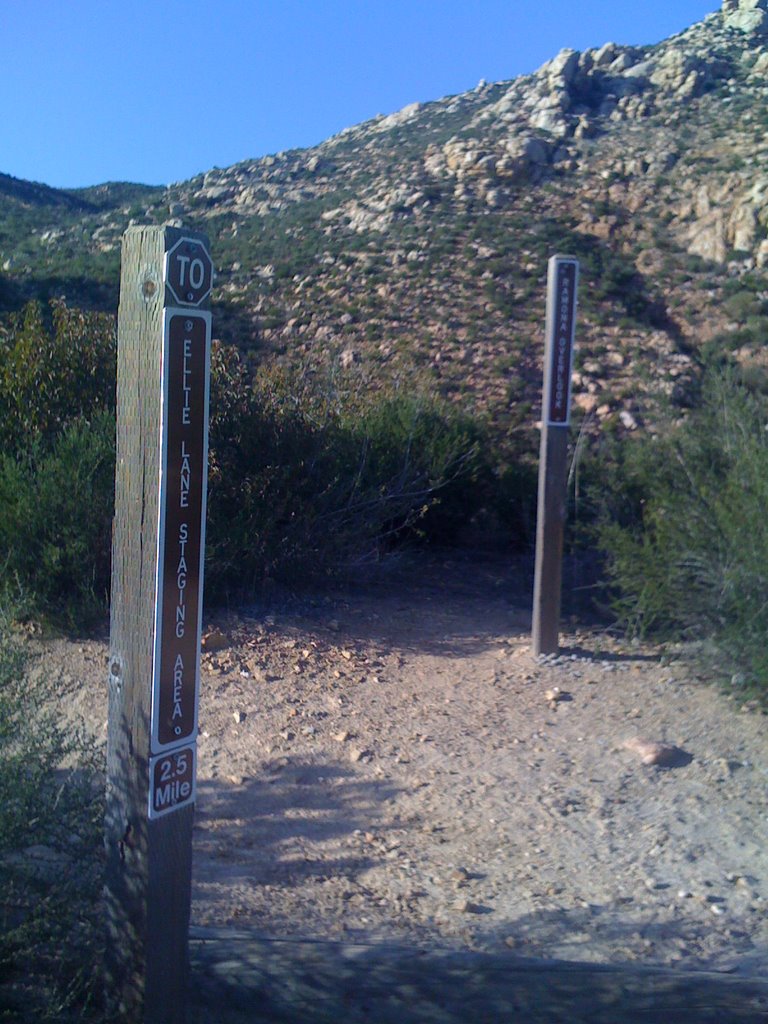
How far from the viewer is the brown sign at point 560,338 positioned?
668 cm

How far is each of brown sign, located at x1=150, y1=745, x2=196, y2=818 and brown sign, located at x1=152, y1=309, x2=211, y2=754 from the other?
1.5 inches

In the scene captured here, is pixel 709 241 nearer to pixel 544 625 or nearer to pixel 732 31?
pixel 732 31

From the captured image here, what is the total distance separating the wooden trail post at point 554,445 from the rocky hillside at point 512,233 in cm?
1010

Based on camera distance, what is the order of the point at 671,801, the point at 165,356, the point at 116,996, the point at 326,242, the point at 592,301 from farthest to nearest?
the point at 326,242 → the point at 592,301 → the point at 671,801 → the point at 116,996 → the point at 165,356

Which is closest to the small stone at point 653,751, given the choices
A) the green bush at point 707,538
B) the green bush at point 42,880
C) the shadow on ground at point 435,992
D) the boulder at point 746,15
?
the green bush at point 707,538

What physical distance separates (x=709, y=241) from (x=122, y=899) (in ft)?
86.2

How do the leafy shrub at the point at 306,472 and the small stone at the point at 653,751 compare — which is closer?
the small stone at the point at 653,751

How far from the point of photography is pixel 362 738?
5.66m

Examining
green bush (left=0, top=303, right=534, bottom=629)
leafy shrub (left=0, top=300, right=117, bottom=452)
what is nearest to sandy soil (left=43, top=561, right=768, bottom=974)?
green bush (left=0, top=303, right=534, bottom=629)

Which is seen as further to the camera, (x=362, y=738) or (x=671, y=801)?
(x=362, y=738)

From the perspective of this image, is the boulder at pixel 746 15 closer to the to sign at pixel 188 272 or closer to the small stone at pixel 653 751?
the small stone at pixel 653 751

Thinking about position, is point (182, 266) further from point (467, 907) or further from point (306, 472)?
point (306, 472)

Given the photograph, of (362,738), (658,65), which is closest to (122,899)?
(362,738)

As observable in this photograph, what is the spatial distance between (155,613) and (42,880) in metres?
1.09
